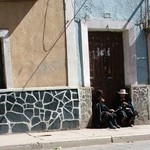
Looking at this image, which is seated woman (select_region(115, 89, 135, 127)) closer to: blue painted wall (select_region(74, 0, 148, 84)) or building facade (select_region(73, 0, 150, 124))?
building facade (select_region(73, 0, 150, 124))

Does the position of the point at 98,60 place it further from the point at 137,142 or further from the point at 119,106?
the point at 137,142

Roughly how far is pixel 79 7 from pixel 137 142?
4.33 meters

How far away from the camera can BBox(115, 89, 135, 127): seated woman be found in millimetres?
12945

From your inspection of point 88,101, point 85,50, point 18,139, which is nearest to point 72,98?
point 88,101

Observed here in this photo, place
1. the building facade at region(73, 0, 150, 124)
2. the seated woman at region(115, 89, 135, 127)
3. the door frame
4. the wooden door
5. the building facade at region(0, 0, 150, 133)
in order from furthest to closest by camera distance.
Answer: the wooden door
the building facade at region(73, 0, 150, 124)
the seated woman at region(115, 89, 135, 127)
the door frame
the building facade at region(0, 0, 150, 133)

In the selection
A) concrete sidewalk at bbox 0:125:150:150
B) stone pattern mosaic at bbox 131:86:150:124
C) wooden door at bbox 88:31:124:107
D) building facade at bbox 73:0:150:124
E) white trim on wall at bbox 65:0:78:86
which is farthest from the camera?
stone pattern mosaic at bbox 131:86:150:124

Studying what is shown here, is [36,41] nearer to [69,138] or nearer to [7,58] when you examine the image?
[7,58]

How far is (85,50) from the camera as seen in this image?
1281 cm

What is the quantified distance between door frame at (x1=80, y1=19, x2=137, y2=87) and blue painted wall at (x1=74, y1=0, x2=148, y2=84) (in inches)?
5.7

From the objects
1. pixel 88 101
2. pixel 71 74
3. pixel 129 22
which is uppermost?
pixel 129 22

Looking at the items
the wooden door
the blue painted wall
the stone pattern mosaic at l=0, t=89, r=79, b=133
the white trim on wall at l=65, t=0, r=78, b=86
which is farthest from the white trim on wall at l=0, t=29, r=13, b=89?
the wooden door

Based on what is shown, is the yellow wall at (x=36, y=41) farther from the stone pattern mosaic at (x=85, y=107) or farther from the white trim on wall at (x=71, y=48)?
the stone pattern mosaic at (x=85, y=107)

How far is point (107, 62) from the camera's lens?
13523 millimetres

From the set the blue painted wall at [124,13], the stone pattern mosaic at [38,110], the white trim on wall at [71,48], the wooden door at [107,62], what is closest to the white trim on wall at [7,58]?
the stone pattern mosaic at [38,110]
